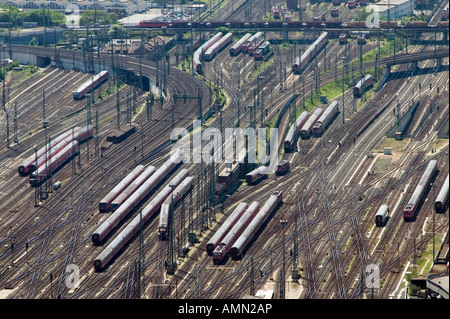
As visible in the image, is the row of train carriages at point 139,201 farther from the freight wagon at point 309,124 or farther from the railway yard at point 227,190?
the freight wagon at point 309,124

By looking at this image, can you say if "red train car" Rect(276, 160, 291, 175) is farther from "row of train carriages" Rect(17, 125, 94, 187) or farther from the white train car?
"row of train carriages" Rect(17, 125, 94, 187)

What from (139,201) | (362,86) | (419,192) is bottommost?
(139,201)

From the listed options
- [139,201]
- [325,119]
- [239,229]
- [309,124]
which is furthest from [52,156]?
[325,119]

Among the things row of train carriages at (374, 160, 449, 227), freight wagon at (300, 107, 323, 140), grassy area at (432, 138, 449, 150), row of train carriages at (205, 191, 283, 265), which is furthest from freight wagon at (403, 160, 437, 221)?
freight wagon at (300, 107, 323, 140)

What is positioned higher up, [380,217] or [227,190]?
[380,217]

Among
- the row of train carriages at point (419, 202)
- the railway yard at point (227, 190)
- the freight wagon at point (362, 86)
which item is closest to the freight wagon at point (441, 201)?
the row of train carriages at point (419, 202)

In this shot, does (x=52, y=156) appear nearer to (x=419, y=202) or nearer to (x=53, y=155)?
(x=53, y=155)
